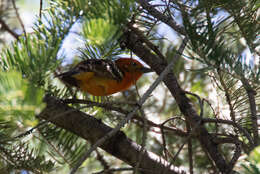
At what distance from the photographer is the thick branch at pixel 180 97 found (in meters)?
1.45

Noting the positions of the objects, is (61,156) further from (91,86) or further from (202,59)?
(202,59)

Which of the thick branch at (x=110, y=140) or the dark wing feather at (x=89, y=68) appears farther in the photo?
the dark wing feather at (x=89, y=68)

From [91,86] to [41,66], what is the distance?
1243 millimetres

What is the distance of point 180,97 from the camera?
1633 millimetres

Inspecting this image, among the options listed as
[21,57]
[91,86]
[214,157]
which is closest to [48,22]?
[21,57]

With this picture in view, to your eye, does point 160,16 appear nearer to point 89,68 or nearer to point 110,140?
point 89,68

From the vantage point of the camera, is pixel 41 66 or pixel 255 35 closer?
pixel 41 66

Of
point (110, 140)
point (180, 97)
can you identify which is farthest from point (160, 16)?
point (110, 140)

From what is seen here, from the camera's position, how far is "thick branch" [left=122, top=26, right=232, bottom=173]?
1.45 metres

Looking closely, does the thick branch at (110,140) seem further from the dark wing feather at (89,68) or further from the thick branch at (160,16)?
the thick branch at (160,16)

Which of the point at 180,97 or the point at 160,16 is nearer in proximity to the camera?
the point at 160,16

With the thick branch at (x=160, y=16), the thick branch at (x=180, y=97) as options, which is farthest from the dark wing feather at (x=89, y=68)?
the thick branch at (x=160, y=16)

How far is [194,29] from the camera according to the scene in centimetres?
96

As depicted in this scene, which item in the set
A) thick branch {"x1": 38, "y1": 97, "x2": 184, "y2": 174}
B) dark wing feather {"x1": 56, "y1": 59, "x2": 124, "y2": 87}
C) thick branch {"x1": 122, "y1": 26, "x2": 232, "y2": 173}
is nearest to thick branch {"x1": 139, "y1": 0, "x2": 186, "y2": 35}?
thick branch {"x1": 122, "y1": 26, "x2": 232, "y2": 173}
